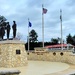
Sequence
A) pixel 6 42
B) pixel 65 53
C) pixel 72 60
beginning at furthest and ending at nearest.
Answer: pixel 65 53 → pixel 72 60 → pixel 6 42

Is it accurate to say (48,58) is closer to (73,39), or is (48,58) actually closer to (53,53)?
(53,53)

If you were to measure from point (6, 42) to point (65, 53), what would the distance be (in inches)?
310

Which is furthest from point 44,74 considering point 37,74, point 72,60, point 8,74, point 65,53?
point 65,53

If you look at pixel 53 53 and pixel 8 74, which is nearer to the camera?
pixel 8 74

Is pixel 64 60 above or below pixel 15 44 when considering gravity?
below

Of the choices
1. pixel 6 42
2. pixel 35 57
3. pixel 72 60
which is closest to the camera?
pixel 6 42

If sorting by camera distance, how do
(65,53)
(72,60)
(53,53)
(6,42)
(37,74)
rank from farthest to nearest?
(53,53) → (65,53) → (72,60) → (6,42) → (37,74)

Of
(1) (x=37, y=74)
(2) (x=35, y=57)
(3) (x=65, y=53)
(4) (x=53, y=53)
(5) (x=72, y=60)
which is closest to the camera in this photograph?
(1) (x=37, y=74)

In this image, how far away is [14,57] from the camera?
21094mm

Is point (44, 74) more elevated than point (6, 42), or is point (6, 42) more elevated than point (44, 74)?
point (6, 42)

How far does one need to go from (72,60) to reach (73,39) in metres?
57.4

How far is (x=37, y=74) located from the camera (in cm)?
1405

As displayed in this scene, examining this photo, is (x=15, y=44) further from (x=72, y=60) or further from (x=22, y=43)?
(x=72, y=60)

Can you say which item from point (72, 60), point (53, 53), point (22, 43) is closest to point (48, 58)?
point (53, 53)
